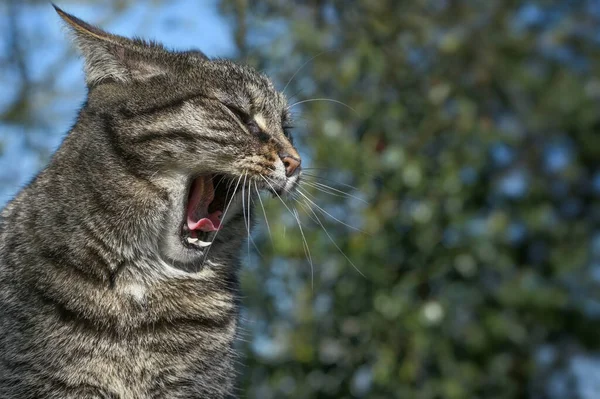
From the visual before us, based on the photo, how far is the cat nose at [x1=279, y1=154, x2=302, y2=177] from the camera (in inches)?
78.8

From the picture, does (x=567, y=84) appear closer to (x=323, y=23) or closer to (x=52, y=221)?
(x=323, y=23)

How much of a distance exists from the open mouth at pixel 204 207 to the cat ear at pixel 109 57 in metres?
0.31

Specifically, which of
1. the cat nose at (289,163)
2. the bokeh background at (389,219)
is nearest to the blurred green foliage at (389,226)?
the bokeh background at (389,219)

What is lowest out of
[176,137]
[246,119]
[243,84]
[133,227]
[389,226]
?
[133,227]

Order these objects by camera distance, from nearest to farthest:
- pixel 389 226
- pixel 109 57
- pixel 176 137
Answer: pixel 176 137, pixel 109 57, pixel 389 226

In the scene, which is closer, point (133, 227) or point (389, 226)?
point (133, 227)

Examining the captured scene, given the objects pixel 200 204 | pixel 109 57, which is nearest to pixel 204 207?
pixel 200 204

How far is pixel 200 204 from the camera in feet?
6.66

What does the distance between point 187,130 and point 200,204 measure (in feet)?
0.60

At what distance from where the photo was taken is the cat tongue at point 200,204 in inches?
79.3

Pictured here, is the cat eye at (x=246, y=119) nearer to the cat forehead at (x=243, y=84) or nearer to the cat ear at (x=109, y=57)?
the cat forehead at (x=243, y=84)

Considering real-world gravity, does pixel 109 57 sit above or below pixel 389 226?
below

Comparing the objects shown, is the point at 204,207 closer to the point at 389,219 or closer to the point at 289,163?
the point at 289,163

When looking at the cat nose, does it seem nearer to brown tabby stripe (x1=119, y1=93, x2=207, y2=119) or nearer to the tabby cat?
the tabby cat
